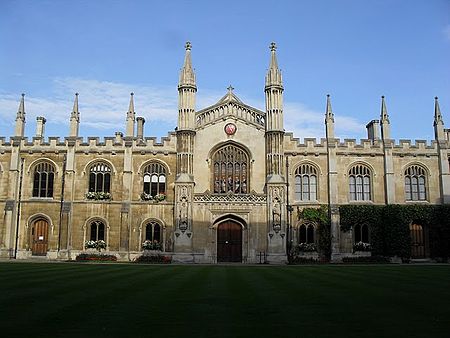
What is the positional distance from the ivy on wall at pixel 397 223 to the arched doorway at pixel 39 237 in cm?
2391

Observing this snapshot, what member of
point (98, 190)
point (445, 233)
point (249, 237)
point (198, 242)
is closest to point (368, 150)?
point (445, 233)

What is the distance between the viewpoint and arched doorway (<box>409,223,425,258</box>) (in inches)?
1493

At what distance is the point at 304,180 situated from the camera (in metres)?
39.0

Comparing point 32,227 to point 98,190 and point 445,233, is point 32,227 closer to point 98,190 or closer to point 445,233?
point 98,190

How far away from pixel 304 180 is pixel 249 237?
6924 mm

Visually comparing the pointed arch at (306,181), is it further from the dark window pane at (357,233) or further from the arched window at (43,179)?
the arched window at (43,179)

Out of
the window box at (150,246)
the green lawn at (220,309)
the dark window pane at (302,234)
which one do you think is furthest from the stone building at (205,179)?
the green lawn at (220,309)

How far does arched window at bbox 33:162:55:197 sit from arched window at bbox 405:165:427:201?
96.6 feet

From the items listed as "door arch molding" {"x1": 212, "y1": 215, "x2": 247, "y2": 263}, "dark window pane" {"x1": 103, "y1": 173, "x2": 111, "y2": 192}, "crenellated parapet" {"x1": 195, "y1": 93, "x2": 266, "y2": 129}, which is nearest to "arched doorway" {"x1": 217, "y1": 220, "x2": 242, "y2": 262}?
"door arch molding" {"x1": 212, "y1": 215, "x2": 247, "y2": 263}

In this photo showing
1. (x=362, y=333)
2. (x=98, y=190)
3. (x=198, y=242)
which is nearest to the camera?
(x=362, y=333)

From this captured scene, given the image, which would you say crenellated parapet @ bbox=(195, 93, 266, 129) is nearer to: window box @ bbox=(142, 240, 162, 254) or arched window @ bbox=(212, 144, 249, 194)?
arched window @ bbox=(212, 144, 249, 194)

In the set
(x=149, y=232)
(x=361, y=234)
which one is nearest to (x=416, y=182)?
(x=361, y=234)

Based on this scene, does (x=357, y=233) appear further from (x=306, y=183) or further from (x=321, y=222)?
(x=306, y=183)

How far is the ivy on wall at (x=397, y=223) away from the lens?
3678 centimetres
